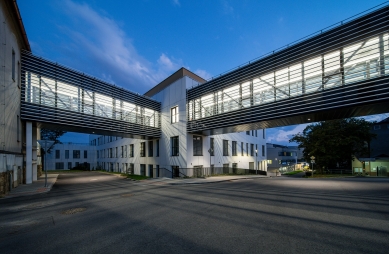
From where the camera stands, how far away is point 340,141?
1289 inches

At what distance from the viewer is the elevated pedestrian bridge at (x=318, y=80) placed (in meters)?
12.4

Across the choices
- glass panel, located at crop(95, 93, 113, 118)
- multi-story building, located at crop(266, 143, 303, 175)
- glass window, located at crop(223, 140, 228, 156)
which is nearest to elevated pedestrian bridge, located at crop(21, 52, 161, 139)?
glass panel, located at crop(95, 93, 113, 118)

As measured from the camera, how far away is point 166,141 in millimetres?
27312

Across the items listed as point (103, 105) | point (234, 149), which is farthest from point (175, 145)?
point (234, 149)

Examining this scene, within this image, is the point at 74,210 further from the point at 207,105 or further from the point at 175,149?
the point at 175,149

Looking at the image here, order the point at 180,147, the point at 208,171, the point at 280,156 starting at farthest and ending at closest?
the point at 280,156 < the point at 208,171 < the point at 180,147

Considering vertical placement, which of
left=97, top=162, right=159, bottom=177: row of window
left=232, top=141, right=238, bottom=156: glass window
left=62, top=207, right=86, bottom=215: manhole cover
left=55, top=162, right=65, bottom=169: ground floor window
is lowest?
left=55, top=162, right=65, bottom=169: ground floor window

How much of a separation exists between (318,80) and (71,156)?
7075cm

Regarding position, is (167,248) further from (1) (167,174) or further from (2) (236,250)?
(1) (167,174)

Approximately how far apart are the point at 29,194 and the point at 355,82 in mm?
21695

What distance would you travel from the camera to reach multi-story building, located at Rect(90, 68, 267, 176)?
983 inches

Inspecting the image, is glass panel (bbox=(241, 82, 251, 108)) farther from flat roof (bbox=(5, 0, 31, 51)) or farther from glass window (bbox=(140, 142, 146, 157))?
glass window (bbox=(140, 142, 146, 157))

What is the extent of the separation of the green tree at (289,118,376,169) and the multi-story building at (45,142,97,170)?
60112 mm

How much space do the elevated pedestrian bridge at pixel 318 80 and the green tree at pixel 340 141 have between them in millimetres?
21641
